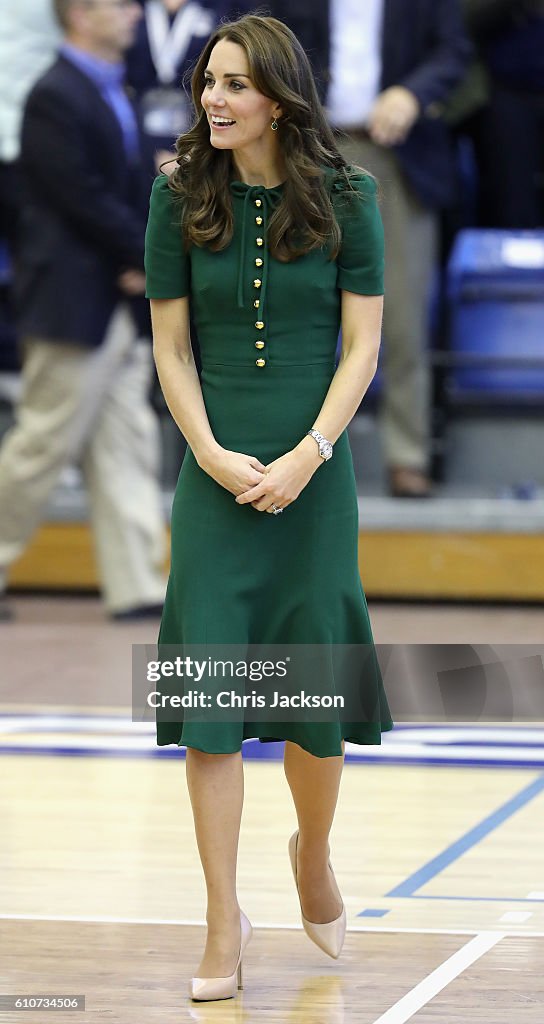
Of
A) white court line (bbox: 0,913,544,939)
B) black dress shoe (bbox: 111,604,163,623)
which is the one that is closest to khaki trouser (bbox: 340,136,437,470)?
black dress shoe (bbox: 111,604,163,623)

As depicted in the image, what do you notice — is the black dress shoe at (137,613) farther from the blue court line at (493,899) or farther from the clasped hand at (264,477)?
the clasped hand at (264,477)

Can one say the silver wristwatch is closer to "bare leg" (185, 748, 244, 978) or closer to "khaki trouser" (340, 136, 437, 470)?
"bare leg" (185, 748, 244, 978)

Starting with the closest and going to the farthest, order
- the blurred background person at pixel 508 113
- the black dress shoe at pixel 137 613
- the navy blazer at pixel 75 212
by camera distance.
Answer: the navy blazer at pixel 75 212, the black dress shoe at pixel 137 613, the blurred background person at pixel 508 113

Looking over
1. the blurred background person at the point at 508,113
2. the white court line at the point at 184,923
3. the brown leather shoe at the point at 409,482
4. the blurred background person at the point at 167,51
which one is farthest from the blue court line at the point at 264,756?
the blurred background person at the point at 508,113

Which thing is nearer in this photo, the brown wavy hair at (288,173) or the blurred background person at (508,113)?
the brown wavy hair at (288,173)

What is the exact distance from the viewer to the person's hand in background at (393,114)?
624 centimetres

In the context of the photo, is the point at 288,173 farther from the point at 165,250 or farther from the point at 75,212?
the point at 75,212

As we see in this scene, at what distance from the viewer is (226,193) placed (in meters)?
2.87

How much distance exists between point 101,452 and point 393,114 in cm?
151

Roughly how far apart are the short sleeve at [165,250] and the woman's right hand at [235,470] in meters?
0.27

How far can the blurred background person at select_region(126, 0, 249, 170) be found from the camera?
6.25m

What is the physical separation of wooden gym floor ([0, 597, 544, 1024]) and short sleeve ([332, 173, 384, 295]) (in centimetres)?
109

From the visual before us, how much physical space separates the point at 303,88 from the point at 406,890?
4.85 ft

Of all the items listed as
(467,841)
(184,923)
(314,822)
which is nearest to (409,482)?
(467,841)
